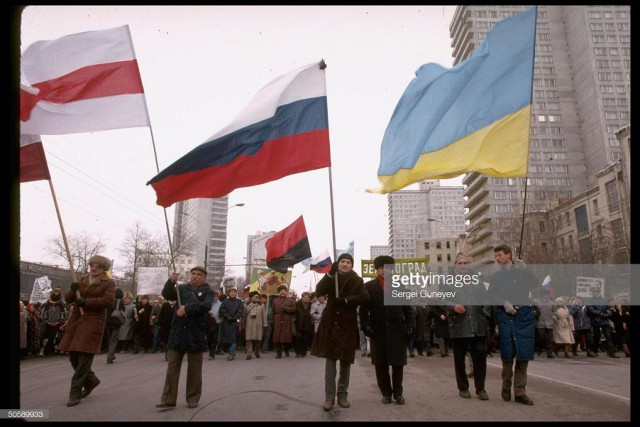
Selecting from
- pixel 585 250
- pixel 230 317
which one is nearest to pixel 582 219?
pixel 585 250

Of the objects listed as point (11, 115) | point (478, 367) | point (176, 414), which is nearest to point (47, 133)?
Answer: point (11, 115)

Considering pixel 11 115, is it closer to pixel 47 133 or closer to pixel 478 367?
pixel 47 133

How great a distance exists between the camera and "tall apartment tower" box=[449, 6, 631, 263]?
83.0m

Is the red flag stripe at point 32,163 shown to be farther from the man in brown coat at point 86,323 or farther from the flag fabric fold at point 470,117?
the flag fabric fold at point 470,117

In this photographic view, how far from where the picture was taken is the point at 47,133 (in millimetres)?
6488

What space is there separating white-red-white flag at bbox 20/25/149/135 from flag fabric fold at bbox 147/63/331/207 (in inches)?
41.5

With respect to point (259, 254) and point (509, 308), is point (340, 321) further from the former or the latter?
point (259, 254)

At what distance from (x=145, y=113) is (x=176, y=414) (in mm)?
4286

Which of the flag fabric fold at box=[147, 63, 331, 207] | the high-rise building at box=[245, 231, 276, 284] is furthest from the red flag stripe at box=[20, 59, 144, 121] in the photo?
the high-rise building at box=[245, 231, 276, 284]

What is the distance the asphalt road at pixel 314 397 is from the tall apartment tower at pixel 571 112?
76.8 metres

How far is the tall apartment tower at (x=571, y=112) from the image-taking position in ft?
272

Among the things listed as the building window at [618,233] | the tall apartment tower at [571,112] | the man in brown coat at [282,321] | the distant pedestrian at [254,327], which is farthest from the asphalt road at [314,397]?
the tall apartment tower at [571,112]

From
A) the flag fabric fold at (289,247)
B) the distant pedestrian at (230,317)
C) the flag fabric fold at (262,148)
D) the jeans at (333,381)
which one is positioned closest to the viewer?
the jeans at (333,381)

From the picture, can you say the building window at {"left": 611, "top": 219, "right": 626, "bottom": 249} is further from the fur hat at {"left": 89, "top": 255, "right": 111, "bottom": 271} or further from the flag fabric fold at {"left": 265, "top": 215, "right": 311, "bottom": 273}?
the fur hat at {"left": 89, "top": 255, "right": 111, "bottom": 271}
